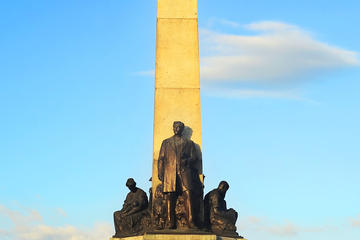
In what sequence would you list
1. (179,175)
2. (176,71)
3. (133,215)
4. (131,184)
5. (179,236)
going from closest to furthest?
(179,236) < (179,175) < (133,215) < (131,184) < (176,71)

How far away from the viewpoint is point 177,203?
21.2m

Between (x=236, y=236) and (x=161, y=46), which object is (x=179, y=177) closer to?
(x=236, y=236)

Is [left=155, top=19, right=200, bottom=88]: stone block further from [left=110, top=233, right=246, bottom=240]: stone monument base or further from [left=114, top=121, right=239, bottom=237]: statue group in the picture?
[left=110, top=233, right=246, bottom=240]: stone monument base

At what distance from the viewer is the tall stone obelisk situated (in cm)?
2238

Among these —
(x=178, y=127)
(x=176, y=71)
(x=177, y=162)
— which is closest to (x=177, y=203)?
(x=177, y=162)

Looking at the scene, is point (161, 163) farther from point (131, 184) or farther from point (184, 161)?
point (131, 184)

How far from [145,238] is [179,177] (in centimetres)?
196

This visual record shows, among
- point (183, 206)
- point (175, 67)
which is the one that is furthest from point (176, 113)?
point (183, 206)

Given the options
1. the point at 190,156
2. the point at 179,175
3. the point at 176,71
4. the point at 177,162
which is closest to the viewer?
the point at 179,175

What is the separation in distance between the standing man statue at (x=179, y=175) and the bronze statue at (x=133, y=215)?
2.63 feet

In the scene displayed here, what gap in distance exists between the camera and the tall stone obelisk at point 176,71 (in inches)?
881

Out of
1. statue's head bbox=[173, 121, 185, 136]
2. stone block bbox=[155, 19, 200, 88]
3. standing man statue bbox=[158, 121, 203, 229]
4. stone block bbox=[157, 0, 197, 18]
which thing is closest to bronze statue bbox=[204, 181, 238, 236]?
standing man statue bbox=[158, 121, 203, 229]

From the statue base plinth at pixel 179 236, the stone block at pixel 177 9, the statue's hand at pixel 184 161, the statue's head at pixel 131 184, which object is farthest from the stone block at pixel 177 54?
the statue base plinth at pixel 179 236

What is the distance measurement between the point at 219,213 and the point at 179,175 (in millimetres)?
1469
